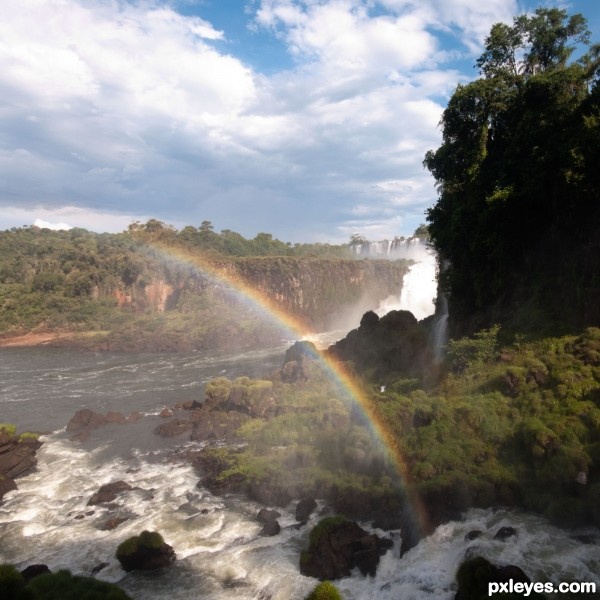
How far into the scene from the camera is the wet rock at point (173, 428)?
30.0 meters

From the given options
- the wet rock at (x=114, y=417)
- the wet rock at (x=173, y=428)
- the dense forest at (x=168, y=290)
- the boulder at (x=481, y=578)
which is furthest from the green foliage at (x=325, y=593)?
the dense forest at (x=168, y=290)

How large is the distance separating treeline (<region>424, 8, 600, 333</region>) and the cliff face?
5137cm

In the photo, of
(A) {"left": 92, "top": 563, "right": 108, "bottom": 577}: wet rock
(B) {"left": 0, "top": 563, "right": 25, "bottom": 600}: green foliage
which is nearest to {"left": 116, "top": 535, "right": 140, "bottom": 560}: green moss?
(A) {"left": 92, "top": 563, "right": 108, "bottom": 577}: wet rock

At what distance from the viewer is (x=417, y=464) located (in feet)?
60.4

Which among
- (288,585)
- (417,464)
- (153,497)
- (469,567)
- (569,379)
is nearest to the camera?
(469,567)

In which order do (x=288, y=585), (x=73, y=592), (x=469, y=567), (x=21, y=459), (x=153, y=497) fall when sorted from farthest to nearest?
(x=21, y=459) → (x=153, y=497) → (x=288, y=585) → (x=73, y=592) → (x=469, y=567)

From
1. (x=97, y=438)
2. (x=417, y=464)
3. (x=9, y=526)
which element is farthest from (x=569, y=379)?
(x=97, y=438)

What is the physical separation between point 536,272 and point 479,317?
472 centimetres

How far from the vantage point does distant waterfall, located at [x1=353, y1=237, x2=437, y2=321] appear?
257ft

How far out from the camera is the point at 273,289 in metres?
86.9

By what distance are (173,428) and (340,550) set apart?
18.3 meters

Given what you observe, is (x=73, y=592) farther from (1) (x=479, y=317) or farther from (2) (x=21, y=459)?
(1) (x=479, y=317)

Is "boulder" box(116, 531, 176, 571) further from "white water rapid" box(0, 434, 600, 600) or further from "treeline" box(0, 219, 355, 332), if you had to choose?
"treeline" box(0, 219, 355, 332)

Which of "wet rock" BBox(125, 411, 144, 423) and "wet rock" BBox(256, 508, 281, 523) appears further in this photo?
"wet rock" BBox(125, 411, 144, 423)
